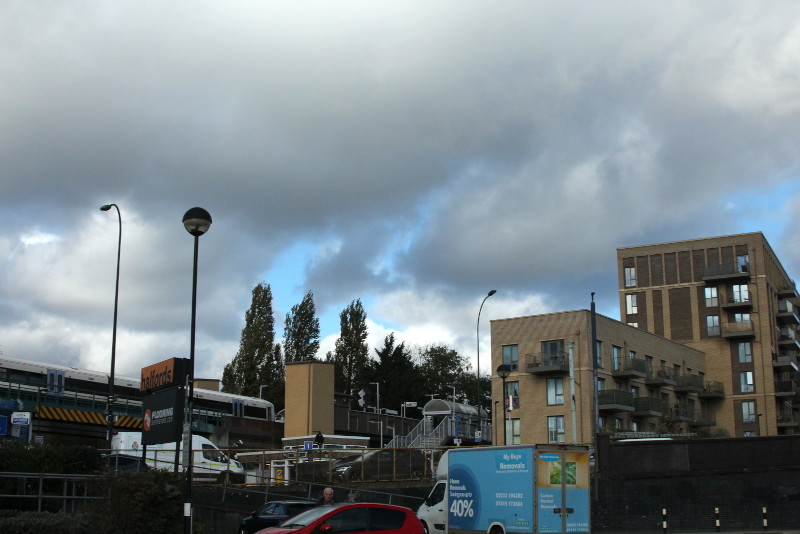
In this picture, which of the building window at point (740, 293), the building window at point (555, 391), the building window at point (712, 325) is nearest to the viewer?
the building window at point (555, 391)

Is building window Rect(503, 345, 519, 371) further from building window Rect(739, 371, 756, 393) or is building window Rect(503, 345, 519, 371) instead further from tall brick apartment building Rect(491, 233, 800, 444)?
building window Rect(739, 371, 756, 393)

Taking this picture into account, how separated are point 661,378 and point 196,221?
183 ft

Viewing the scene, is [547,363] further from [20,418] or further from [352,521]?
[352,521]

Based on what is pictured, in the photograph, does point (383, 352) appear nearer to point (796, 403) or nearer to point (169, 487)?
point (796, 403)

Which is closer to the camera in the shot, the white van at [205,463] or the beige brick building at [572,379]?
the white van at [205,463]

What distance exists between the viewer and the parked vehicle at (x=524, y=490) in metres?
22.9

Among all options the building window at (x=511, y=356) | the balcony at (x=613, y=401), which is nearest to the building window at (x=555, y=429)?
the balcony at (x=613, y=401)

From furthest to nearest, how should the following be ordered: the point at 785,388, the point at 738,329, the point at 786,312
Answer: the point at 786,312 < the point at 785,388 < the point at 738,329

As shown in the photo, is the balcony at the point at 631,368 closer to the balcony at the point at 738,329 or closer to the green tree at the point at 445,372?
the balcony at the point at 738,329

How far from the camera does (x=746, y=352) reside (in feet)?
261

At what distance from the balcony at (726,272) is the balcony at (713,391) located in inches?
369

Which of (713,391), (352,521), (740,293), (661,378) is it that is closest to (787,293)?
(740,293)

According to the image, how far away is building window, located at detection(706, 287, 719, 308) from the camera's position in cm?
8056

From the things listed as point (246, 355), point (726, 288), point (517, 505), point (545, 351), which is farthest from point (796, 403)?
point (517, 505)
